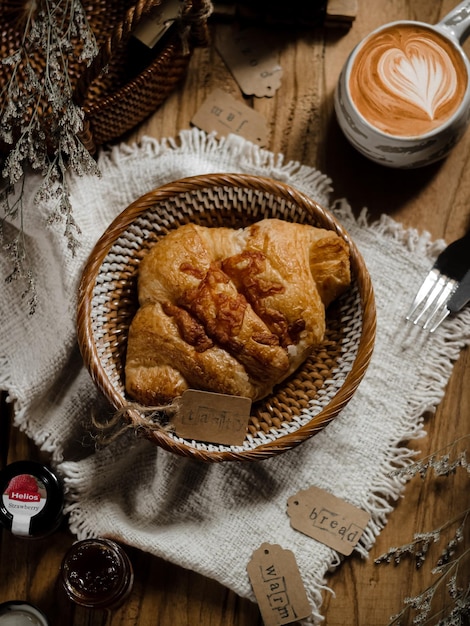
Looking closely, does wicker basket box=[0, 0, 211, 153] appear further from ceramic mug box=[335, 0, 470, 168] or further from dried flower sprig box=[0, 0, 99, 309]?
ceramic mug box=[335, 0, 470, 168]

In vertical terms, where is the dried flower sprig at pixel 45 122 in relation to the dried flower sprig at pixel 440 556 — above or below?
above

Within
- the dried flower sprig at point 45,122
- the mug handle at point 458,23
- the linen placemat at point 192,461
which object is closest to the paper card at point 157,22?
the dried flower sprig at point 45,122

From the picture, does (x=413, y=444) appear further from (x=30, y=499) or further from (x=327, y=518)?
(x=30, y=499)

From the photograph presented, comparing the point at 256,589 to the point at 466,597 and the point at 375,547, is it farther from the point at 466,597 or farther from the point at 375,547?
the point at 466,597

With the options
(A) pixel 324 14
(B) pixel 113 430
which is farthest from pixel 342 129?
(B) pixel 113 430

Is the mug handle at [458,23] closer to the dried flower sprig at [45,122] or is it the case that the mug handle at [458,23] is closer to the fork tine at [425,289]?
the fork tine at [425,289]

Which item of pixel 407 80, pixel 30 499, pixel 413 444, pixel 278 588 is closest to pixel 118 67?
pixel 407 80

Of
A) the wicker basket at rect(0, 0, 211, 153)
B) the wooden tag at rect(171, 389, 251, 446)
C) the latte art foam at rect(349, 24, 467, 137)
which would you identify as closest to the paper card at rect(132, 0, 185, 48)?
the wicker basket at rect(0, 0, 211, 153)
